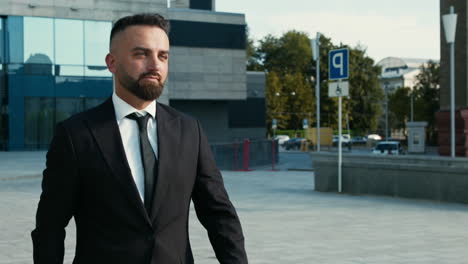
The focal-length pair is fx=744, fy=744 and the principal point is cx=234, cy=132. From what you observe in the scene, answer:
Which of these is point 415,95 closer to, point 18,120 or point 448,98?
point 18,120

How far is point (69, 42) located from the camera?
Answer: 42031mm

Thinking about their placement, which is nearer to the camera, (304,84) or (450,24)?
(450,24)

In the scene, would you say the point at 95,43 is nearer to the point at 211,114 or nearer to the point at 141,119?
the point at 211,114

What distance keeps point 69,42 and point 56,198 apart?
134ft

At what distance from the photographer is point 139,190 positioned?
261 cm

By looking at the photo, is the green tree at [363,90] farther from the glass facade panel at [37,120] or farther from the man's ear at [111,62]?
the man's ear at [111,62]

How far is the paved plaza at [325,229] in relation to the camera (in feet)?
26.9

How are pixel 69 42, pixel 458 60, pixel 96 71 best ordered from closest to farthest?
pixel 458 60 → pixel 69 42 → pixel 96 71

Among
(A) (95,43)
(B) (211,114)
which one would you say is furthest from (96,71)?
(B) (211,114)

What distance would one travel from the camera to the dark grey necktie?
2.60 meters

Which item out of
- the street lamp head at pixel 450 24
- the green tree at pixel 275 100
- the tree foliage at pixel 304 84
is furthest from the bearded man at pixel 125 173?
the tree foliage at pixel 304 84

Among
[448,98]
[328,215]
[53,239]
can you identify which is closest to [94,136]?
[53,239]

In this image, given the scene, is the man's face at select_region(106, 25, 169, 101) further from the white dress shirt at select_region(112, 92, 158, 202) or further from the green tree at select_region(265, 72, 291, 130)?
the green tree at select_region(265, 72, 291, 130)

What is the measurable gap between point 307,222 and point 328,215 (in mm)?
1025
